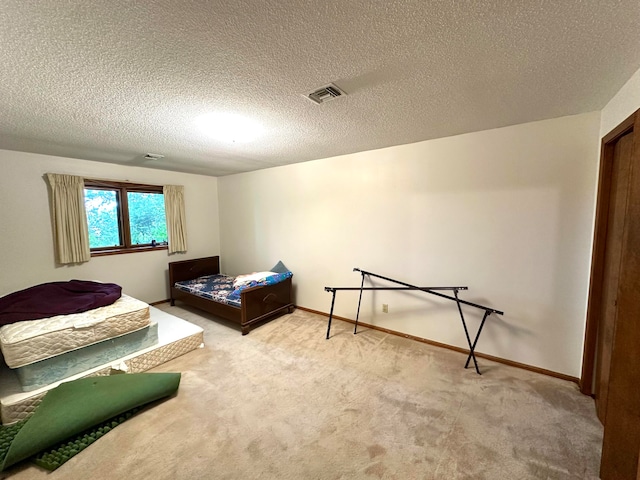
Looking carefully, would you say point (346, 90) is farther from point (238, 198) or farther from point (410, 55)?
point (238, 198)

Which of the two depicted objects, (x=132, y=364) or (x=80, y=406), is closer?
(x=80, y=406)

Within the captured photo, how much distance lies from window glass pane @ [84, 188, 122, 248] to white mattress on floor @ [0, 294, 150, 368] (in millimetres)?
1860

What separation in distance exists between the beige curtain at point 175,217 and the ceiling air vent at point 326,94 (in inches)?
142

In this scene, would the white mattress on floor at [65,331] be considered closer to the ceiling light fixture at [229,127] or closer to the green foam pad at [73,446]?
the green foam pad at [73,446]

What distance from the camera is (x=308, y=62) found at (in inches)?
55.6

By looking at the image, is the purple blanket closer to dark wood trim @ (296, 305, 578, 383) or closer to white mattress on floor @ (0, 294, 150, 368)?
white mattress on floor @ (0, 294, 150, 368)

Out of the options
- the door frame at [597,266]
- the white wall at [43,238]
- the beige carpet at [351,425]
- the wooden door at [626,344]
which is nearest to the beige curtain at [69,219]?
the white wall at [43,238]

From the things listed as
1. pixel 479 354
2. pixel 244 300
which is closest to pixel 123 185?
pixel 244 300

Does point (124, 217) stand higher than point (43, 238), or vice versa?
point (124, 217)

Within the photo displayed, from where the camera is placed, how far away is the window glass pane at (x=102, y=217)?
3.68 meters

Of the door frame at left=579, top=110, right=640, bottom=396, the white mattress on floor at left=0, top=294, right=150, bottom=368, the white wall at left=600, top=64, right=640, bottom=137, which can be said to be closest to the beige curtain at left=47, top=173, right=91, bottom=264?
the white mattress on floor at left=0, top=294, right=150, bottom=368

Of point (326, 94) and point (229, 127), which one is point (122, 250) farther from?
point (326, 94)

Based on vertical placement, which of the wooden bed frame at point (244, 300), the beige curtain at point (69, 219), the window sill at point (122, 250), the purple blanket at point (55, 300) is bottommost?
the wooden bed frame at point (244, 300)

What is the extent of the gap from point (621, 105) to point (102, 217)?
5778mm
